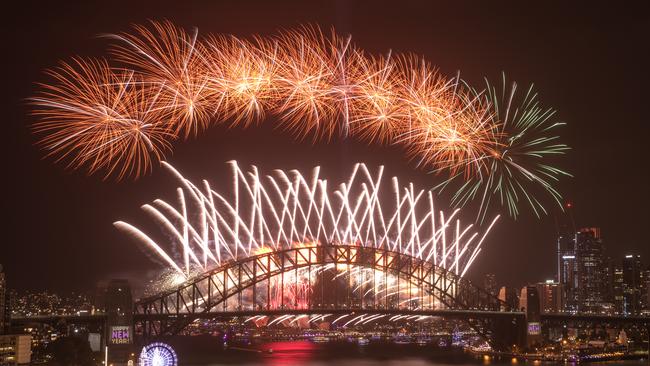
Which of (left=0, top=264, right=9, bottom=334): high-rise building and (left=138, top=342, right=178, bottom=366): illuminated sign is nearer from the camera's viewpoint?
(left=138, top=342, right=178, bottom=366): illuminated sign

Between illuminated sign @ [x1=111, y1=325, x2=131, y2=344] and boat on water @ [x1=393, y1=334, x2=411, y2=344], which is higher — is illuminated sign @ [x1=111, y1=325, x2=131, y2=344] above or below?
above

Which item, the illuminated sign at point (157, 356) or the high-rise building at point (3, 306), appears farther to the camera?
the high-rise building at point (3, 306)

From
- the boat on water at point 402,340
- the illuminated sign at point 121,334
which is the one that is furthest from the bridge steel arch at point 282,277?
the boat on water at point 402,340

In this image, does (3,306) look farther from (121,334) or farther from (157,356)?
(157,356)

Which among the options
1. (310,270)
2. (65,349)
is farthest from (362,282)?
(65,349)

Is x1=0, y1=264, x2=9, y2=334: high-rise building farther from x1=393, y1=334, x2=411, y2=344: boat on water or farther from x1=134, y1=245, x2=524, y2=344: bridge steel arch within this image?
x1=393, y1=334, x2=411, y2=344: boat on water

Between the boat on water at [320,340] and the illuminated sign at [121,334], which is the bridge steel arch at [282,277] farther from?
the boat on water at [320,340]

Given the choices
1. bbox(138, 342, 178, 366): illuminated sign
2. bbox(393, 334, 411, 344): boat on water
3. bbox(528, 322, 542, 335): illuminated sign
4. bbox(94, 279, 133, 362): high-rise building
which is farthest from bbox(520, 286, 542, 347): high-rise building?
bbox(393, 334, 411, 344): boat on water

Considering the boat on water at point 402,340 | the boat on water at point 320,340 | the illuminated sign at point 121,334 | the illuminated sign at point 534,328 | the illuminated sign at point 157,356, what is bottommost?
the boat on water at point 402,340

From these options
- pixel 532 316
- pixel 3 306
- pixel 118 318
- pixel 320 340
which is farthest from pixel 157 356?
pixel 320 340
